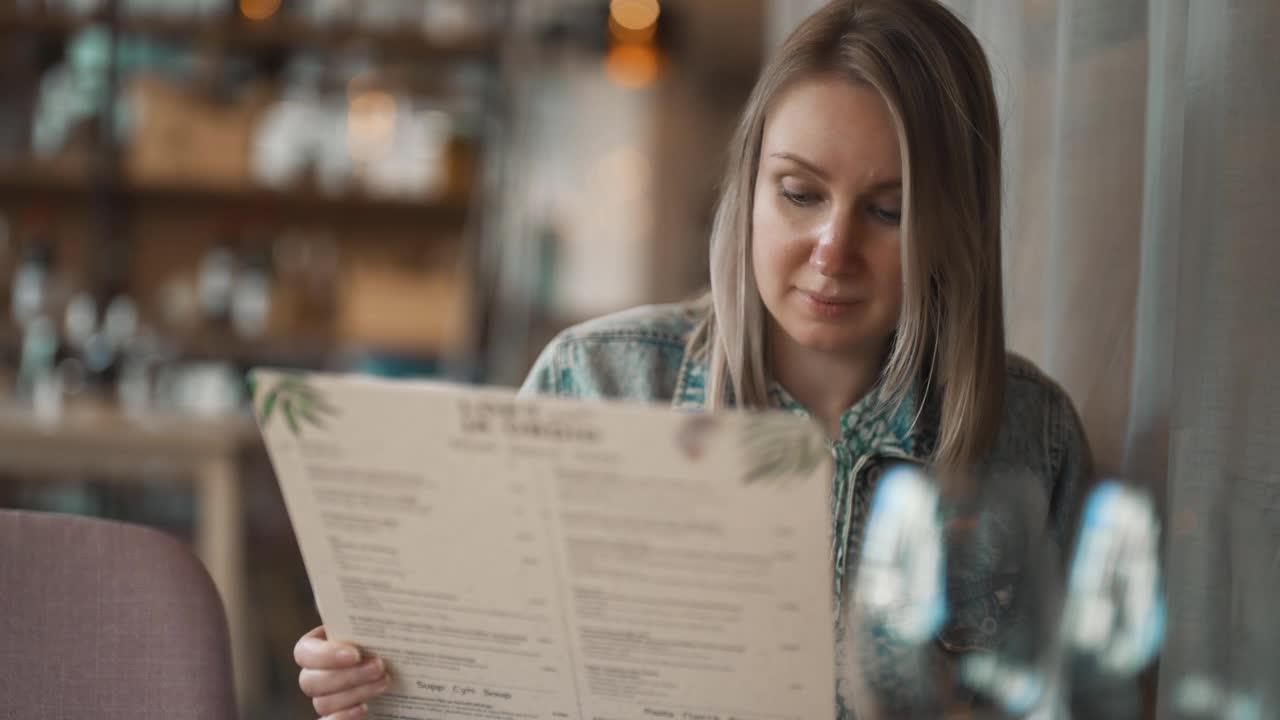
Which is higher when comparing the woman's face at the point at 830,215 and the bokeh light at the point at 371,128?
the bokeh light at the point at 371,128

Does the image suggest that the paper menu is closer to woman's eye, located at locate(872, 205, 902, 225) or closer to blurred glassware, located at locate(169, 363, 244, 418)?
woman's eye, located at locate(872, 205, 902, 225)

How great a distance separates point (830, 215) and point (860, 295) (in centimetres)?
7

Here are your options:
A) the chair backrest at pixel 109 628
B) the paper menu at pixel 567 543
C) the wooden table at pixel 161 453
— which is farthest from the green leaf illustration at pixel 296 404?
the wooden table at pixel 161 453

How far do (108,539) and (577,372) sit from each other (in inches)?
15.9

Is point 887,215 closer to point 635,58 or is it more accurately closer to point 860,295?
point 860,295

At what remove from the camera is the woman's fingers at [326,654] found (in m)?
0.72

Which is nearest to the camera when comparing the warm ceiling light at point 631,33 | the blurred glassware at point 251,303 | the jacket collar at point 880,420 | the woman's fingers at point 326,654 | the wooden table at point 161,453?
the woman's fingers at point 326,654

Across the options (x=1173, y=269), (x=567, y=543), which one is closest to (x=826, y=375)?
(x=1173, y=269)

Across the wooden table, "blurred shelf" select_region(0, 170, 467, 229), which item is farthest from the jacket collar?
"blurred shelf" select_region(0, 170, 467, 229)

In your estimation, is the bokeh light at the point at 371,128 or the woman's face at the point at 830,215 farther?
the bokeh light at the point at 371,128

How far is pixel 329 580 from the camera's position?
698mm

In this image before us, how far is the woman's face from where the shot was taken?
0.91 meters

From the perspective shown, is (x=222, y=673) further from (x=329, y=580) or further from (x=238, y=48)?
(x=238, y=48)

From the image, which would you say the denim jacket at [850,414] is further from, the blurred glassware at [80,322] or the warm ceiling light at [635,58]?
the warm ceiling light at [635,58]
